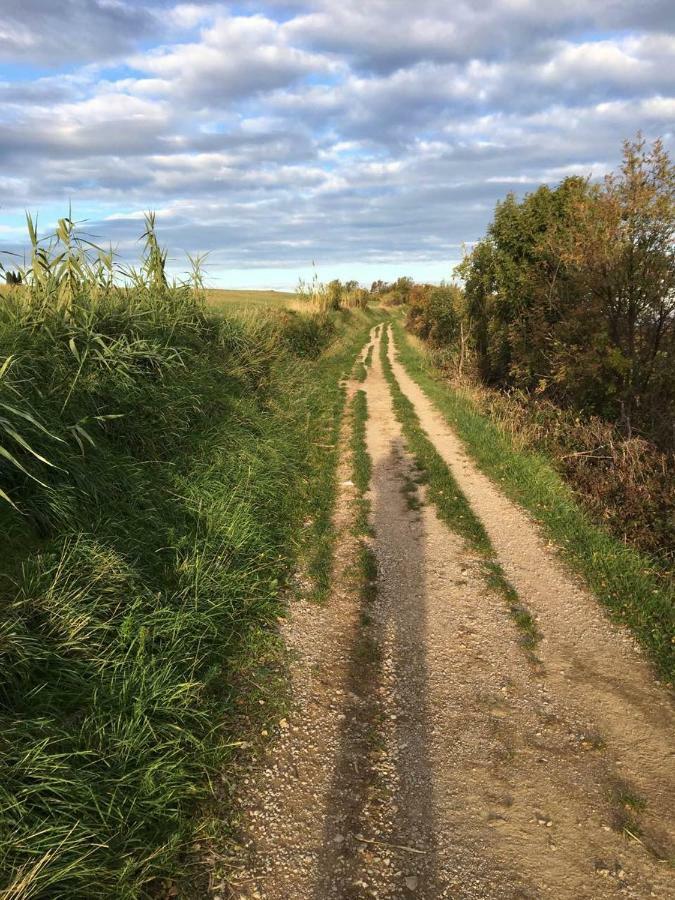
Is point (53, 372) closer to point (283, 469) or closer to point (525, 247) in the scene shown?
point (283, 469)

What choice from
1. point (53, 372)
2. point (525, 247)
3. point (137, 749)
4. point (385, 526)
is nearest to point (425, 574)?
point (385, 526)

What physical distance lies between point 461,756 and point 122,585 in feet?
8.03

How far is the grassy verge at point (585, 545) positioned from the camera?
429 centimetres

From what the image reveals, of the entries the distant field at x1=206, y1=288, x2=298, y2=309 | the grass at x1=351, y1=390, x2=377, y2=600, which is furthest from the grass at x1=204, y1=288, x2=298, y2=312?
the grass at x1=351, y1=390, x2=377, y2=600

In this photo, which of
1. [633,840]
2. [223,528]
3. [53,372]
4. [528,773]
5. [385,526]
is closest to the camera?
[633,840]

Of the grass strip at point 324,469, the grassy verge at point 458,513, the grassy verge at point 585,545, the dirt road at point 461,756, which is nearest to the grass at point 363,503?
the dirt road at point 461,756

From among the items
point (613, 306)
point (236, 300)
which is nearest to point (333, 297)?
point (236, 300)

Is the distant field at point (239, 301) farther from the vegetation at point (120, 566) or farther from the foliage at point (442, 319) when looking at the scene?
the foliage at point (442, 319)

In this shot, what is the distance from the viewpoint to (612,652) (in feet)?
13.2

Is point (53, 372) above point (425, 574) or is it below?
above

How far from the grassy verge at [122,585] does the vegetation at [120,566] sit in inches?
0.6

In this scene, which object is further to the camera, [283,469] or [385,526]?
[283,469]

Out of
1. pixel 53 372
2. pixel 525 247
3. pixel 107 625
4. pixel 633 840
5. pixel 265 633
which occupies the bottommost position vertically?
pixel 633 840

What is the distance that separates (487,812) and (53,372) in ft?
15.1
